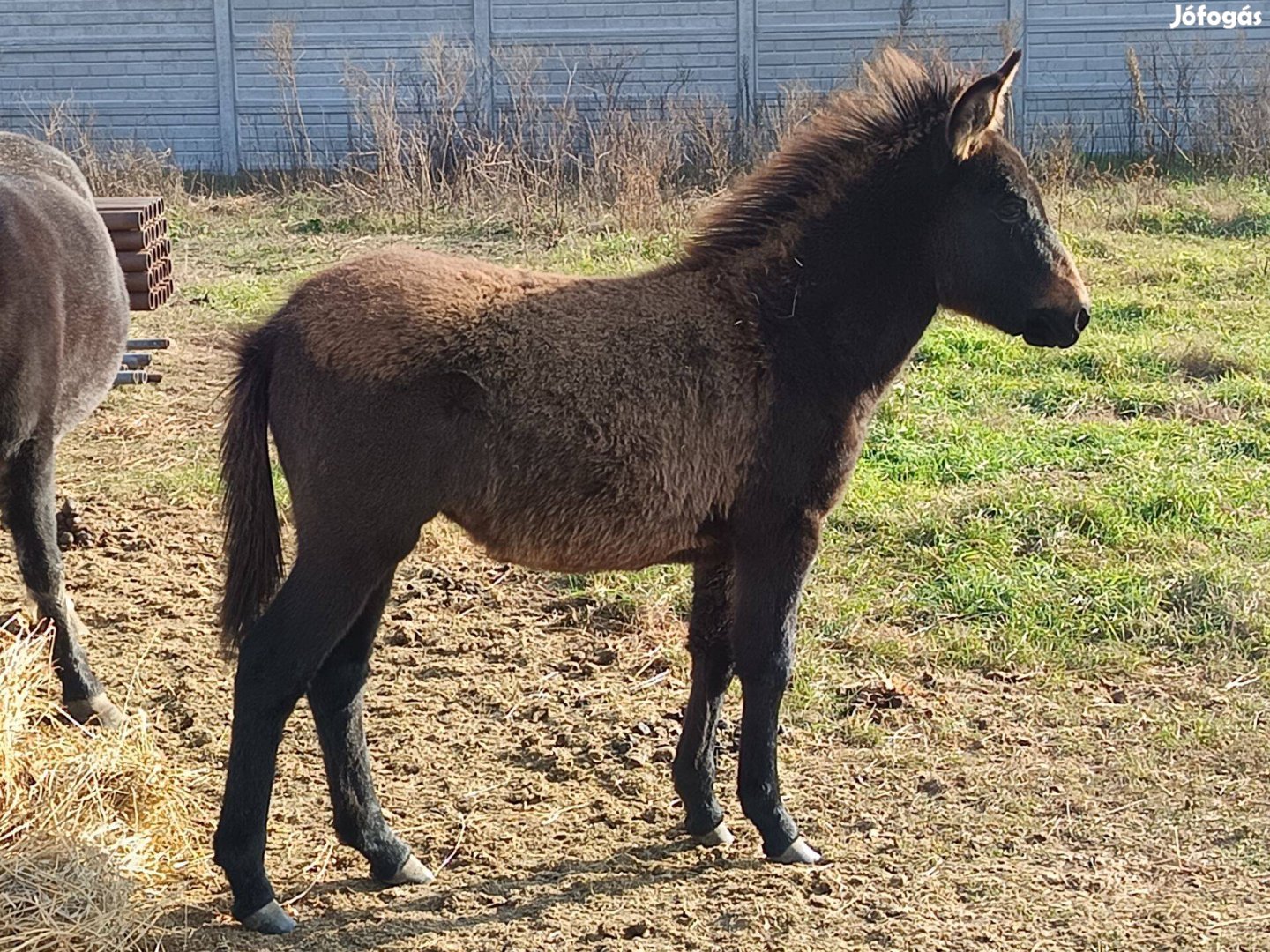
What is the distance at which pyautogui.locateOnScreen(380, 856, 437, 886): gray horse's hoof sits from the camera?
4129mm

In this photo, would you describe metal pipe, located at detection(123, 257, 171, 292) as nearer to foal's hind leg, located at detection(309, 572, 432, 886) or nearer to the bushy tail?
the bushy tail

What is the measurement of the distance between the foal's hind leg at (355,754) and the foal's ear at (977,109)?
2.10 m

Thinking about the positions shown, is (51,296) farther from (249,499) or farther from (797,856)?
(797,856)

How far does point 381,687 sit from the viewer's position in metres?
5.42

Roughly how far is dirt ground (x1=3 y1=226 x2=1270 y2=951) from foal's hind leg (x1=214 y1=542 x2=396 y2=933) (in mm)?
186

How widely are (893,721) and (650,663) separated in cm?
99

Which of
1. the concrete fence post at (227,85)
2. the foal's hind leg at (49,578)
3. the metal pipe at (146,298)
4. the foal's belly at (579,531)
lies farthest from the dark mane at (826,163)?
the concrete fence post at (227,85)

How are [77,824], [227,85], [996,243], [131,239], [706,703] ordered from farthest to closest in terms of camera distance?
[227,85], [131,239], [706,703], [996,243], [77,824]

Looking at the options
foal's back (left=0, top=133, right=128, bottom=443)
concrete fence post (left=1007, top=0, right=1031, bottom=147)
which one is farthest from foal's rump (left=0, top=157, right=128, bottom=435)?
concrete fence post (left=1007, top=0, right=1031, bottom=147)

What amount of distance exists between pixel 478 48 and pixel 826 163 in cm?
1802

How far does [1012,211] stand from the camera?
4363mm

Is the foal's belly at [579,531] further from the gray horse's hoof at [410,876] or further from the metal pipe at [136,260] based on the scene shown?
the metal pipe at [136,260]

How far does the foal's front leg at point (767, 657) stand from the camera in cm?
418

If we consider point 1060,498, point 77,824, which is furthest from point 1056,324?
point 77,824
